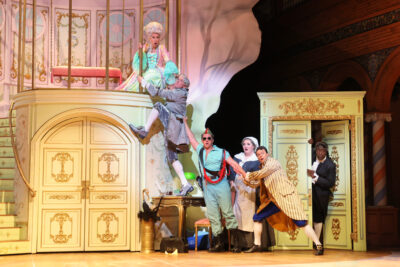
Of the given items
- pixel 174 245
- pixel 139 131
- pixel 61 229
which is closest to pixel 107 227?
pixel 61 229

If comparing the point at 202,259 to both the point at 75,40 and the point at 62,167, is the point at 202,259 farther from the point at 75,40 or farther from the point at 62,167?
the point at 75,40

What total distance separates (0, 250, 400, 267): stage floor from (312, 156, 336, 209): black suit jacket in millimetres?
848

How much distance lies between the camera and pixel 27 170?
317 inches

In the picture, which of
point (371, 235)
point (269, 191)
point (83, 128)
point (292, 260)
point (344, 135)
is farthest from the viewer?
point (371, 235)

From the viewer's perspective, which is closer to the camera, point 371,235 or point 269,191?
point 269,191

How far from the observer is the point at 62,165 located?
8.15 metres

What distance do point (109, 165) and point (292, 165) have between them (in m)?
2.61

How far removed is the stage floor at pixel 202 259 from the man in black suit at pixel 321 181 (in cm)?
66

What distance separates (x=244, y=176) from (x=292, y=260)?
4.19ft

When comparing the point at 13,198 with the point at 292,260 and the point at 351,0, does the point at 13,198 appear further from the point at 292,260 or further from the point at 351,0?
the point at 351,0

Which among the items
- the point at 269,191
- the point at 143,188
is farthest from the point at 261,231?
the point at 143,188

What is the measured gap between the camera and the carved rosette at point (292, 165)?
346 inches

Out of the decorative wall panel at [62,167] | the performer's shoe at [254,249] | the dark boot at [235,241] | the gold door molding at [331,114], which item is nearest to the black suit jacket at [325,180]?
the gold door molding at [331,114]

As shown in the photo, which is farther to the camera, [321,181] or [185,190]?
[321,181]
